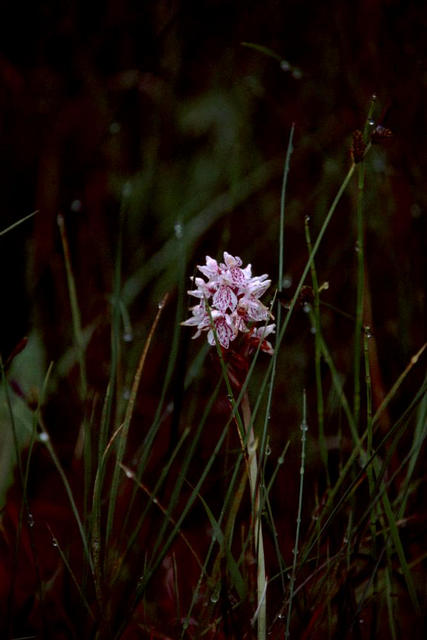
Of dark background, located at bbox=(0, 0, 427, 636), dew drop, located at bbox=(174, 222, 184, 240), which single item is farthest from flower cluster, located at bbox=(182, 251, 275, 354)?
dark background, located at bbox=(0, 0, 427, 636)

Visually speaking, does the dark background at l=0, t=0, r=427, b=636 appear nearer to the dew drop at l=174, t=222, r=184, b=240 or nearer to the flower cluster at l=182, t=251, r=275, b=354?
the dew drop at l=174, t=222, r=184, b=240

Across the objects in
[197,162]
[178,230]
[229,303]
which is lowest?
[229,303]

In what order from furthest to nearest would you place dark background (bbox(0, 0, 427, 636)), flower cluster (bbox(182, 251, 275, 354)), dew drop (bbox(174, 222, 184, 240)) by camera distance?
dark background (bbox(0, 0, 427, 636)) → dew drop (bbox(174, 222, 184, 240)) → flower cluster (bbox(182, 251, 275, 354))

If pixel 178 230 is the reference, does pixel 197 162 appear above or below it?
above

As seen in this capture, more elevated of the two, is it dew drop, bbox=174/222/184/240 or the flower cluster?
dew drop, bbox=174/222/184/240

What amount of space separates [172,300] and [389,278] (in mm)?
459

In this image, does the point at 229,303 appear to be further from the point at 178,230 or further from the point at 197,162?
the point at 197,162

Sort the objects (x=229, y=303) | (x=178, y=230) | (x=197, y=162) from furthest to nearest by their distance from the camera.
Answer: (x=197, y=162), (x=178, y=230), (x=229, y=303)

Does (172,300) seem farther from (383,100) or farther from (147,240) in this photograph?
(383,100)

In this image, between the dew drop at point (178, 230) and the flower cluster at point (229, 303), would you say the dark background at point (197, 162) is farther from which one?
the flower cluster at point (229, 303)

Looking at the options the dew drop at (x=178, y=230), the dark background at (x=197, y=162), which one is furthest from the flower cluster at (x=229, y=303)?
the dark background at (x=197, y=162)

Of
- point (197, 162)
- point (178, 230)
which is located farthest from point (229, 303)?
point (197, 162)

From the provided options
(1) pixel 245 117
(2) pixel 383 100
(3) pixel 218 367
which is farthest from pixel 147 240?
(3) pixel 218 367

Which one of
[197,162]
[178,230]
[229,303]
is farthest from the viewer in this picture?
[197,162]
